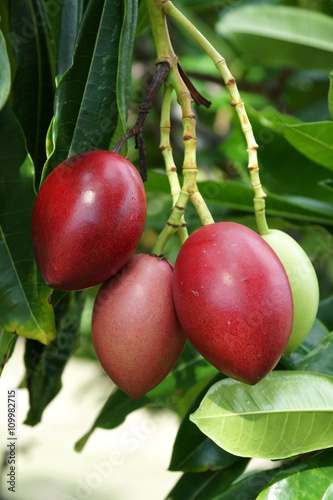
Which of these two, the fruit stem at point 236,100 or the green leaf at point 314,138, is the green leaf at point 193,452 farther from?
the green leaf at point 314,138

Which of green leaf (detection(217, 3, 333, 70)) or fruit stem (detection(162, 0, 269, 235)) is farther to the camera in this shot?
green leaf (detection(217, 3, 333, 70))

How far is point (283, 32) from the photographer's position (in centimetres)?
145

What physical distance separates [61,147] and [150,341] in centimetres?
25

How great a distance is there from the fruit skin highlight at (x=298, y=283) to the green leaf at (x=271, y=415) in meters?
0.05

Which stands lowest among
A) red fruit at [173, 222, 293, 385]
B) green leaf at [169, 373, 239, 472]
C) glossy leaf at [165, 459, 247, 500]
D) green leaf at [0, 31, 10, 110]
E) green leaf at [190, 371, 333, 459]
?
glossy leaf at [165, 459, 247, 500]

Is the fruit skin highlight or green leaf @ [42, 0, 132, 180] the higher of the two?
green leaf @ [42, 0, 132, 180]

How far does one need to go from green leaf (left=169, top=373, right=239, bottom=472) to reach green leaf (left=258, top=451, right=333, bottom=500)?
6.5 inches

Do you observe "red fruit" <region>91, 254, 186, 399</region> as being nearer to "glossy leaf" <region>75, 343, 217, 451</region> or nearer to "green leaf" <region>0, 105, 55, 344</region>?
"green leaf" <region>0, 105, 55, 344</region>

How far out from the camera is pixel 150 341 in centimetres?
60

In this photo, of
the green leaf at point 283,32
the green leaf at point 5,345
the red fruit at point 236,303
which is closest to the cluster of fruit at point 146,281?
the red fruit at point 236,303

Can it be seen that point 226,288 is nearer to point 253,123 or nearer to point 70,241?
point 70,241

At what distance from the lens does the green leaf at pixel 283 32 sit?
141 centimetres

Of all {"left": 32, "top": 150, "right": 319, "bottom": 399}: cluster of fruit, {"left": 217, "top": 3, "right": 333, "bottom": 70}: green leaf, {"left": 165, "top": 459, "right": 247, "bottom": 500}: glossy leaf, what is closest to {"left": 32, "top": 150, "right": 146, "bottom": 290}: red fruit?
{"left": 32, "top": 150, "right": 319, "bottom": 399}: cluster of fruit

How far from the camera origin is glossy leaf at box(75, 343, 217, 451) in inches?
36.6
